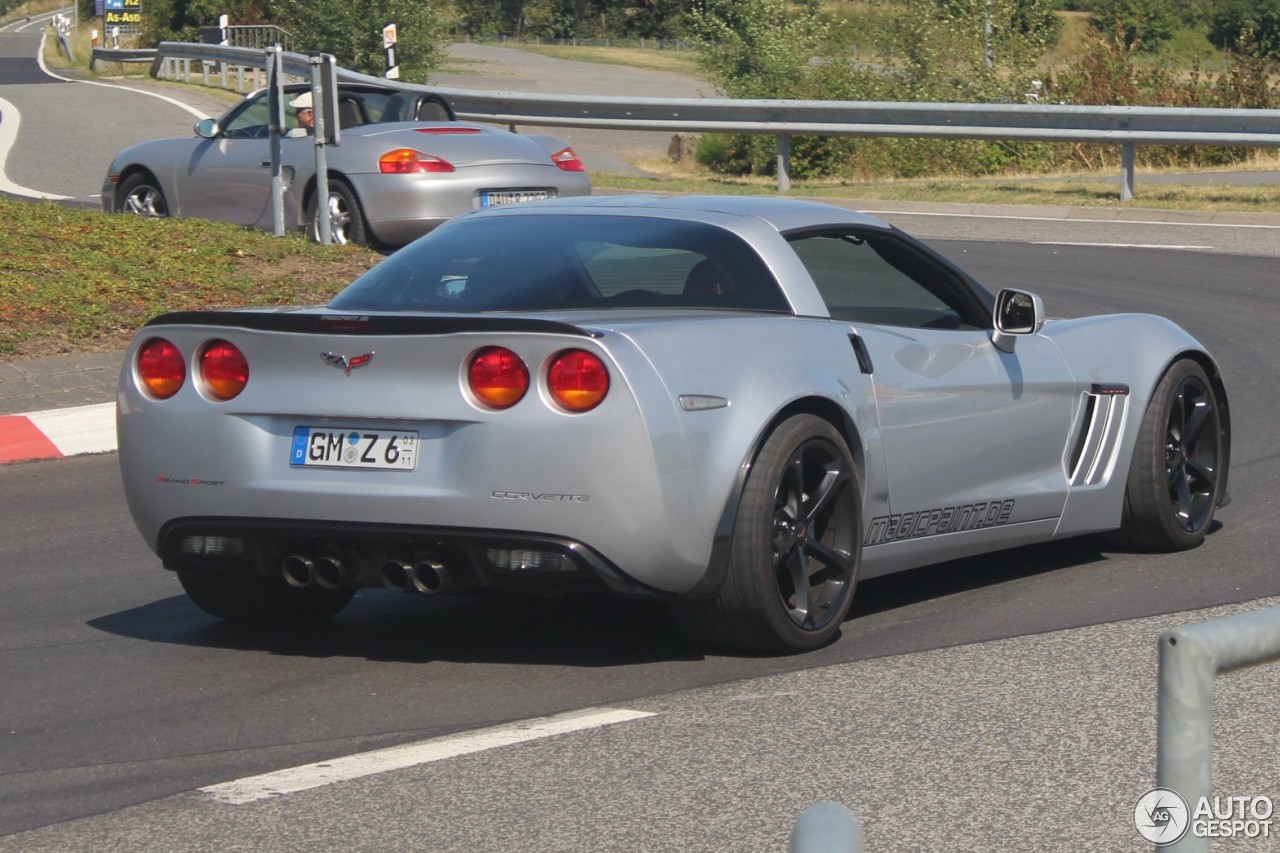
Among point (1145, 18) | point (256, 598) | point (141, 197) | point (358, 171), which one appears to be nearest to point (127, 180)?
point (141, 197)

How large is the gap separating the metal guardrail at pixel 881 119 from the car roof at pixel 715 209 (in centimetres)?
1287

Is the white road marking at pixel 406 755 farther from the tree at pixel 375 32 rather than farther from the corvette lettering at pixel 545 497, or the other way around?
the tree at pixel 375 32

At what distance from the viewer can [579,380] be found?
16.0 ft

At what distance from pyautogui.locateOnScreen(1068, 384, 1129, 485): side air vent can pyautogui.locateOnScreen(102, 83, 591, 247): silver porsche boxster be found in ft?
23.7

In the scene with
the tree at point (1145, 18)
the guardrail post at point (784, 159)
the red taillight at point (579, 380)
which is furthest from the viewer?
the tree at point (1145, 18)

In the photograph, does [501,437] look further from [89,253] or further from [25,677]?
[89,253]

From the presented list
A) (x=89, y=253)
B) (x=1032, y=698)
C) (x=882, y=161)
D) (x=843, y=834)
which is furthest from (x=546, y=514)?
(x=882, y=161)

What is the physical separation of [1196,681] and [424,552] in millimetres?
3190

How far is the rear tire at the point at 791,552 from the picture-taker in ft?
16.8

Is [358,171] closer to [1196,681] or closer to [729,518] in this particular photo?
[729,518]

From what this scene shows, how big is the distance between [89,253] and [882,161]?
549 inches

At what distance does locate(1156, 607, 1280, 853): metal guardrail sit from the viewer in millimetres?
2082

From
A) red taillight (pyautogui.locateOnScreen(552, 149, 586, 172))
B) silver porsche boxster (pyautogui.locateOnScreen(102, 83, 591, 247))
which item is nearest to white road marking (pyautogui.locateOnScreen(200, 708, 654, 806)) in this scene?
silver porsche boxster (pyautogui.locateOnScreen(102, 83, 591, 247))

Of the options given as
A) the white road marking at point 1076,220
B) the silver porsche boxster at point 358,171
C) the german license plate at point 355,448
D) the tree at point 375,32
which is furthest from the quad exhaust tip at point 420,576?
the tree at point 375,32
